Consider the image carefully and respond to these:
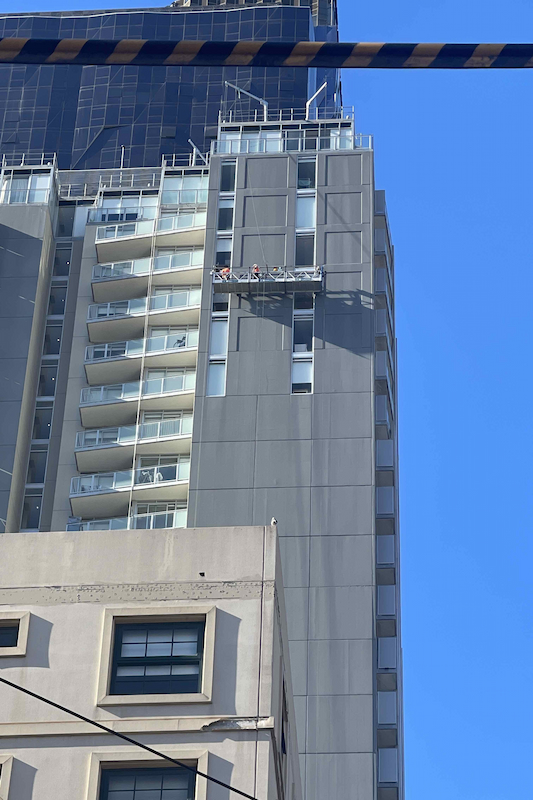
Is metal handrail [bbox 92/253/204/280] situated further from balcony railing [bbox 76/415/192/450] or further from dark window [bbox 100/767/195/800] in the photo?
dark window [bbox 100/767/195/800]

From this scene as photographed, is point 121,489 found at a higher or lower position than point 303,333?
lower

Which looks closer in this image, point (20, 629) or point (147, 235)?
point (20, 629)

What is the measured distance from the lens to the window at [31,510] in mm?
86562

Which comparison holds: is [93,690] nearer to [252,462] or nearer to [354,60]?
[354,60]

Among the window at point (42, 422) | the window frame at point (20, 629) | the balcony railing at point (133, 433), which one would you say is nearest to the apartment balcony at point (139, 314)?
the window at point (42, 422)

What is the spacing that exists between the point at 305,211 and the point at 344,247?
398 cm

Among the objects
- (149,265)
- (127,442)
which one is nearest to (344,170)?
(149,265)

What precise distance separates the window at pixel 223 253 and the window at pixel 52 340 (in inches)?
494

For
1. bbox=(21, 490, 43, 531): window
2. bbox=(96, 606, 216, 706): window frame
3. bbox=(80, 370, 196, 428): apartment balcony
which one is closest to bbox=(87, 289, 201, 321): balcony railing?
bbox=(80, 370, 196, 428): apartment balcony

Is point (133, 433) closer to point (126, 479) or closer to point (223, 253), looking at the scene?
point (126, 479)

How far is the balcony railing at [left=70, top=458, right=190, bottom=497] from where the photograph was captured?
84.6 m

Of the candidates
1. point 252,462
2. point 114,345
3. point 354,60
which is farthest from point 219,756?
point 114,345

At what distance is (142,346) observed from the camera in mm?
91438

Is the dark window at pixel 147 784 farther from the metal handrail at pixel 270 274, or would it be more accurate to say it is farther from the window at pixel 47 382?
the window at pixel 47 382
